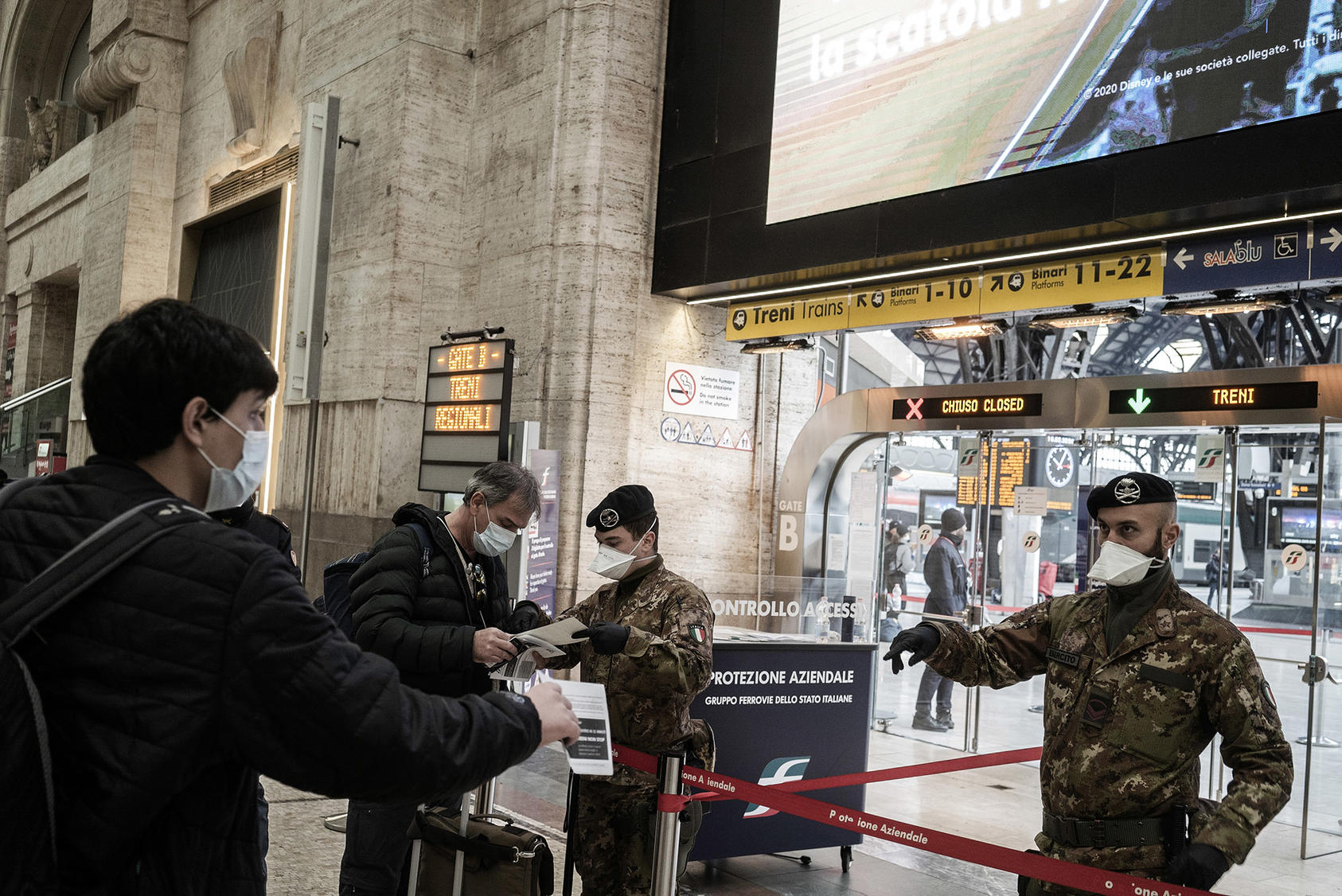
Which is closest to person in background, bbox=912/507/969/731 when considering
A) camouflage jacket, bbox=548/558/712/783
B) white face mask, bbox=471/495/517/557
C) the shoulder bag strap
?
camouflage jacket, bbox=548/558/712/783

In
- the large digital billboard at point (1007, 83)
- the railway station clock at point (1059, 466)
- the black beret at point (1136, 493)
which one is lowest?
the black beret at point (1136, 493)

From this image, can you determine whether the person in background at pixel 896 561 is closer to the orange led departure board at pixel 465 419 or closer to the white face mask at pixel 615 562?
the orange led departure board at pixel 465 419

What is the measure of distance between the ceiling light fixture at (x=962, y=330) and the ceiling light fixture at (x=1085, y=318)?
0.31 m

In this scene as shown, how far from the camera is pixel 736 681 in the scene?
5.44m

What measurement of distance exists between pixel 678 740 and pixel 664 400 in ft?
22.0

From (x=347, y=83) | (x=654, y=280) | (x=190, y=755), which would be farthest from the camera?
(x=347, y=83)

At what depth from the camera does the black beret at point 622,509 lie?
3.88m

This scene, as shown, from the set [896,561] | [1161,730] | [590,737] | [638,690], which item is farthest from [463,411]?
[1161,730]

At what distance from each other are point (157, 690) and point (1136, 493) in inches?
100

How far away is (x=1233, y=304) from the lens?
739 cm

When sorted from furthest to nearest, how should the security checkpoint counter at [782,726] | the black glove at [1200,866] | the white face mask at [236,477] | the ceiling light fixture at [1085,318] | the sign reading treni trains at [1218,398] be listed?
the ceiling light fixture at [1085,318], the sign reading treni trains at [1218,398], the security checkpoint counter at [782,726], the black glove at [1200,866], the white face mask at [236,477]

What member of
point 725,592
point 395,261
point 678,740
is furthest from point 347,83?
point 678,740

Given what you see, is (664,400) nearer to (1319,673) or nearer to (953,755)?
(953,755)

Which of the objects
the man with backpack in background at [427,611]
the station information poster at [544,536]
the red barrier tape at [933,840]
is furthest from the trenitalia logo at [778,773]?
the station information poster at [544,536]
